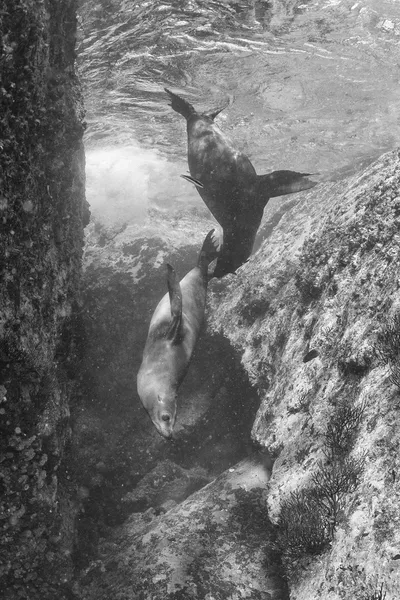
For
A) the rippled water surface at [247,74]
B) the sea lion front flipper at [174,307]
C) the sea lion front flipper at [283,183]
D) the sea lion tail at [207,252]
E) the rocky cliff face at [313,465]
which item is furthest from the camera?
the rippled water surface at [247,74]

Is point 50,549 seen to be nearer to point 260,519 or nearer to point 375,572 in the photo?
point 260,519

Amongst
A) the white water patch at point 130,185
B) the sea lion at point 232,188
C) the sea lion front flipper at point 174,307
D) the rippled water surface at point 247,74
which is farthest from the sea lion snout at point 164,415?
the rippled water surface at point 247,74

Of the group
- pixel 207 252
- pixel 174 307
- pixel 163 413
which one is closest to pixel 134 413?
pixel 207 252

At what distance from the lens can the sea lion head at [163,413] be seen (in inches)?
171

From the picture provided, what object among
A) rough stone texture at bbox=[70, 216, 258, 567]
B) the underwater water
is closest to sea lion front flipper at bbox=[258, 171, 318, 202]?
the underwater water

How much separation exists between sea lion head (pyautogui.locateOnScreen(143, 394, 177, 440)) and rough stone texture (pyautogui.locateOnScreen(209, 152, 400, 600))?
1357mm

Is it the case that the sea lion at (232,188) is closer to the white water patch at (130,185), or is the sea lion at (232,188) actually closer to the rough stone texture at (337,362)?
the rough stone texture at (337,362)

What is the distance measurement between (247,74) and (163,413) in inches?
462

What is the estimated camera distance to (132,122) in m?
16.2

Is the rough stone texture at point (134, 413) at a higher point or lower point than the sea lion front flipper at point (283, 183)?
lower

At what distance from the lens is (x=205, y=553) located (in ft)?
15.4

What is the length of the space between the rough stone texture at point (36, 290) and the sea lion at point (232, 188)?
2221 millimetres

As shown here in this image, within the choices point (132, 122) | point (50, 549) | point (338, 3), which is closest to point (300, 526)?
point (50, 549)

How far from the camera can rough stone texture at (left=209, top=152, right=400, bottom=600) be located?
2893mm
